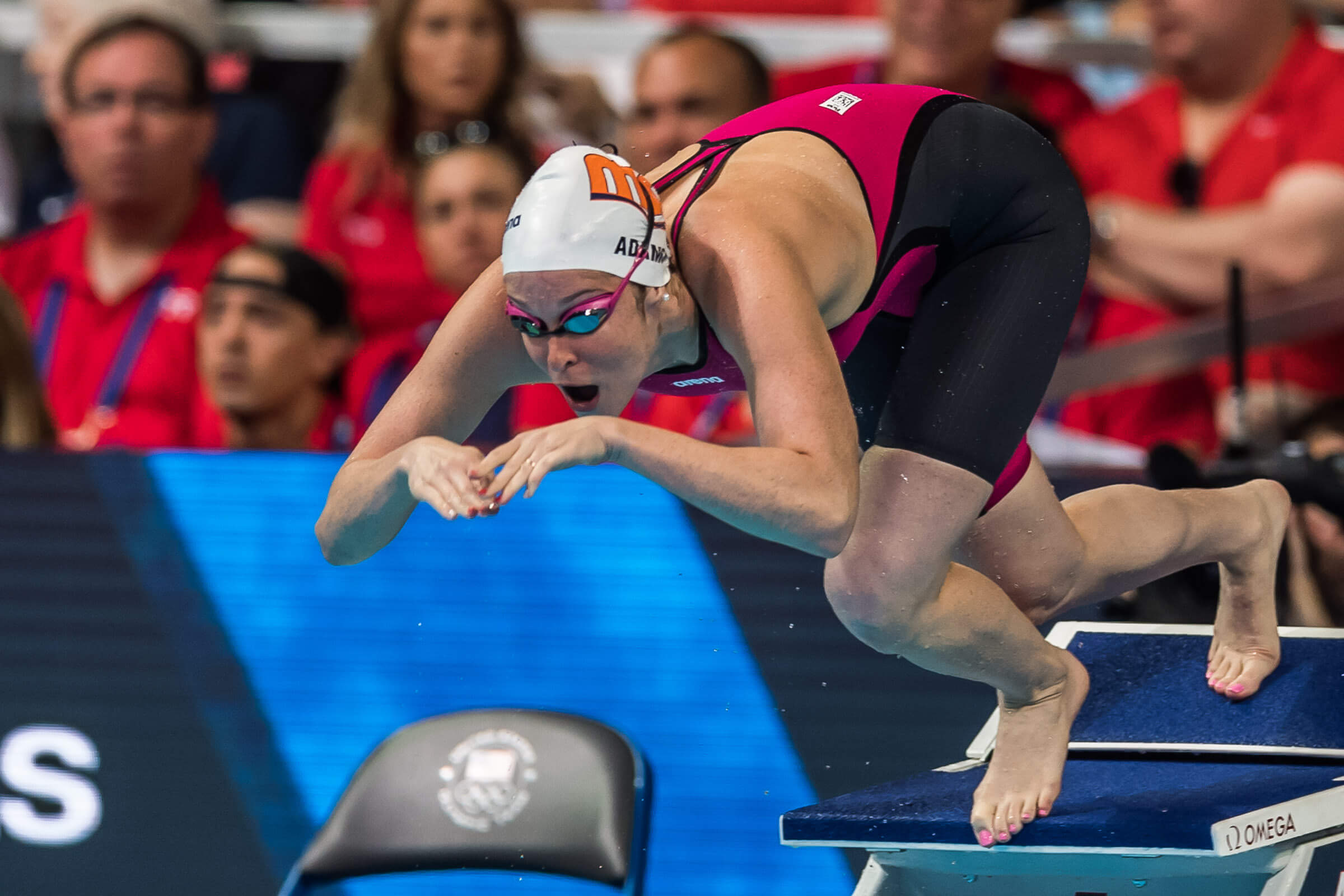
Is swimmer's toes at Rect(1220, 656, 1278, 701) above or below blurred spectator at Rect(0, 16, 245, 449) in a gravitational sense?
below

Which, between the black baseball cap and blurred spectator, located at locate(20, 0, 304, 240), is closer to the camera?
the black baseball cap

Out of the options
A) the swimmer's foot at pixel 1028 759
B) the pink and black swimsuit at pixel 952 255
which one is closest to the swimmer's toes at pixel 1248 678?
the swimmer's foot at pixel 1028 759

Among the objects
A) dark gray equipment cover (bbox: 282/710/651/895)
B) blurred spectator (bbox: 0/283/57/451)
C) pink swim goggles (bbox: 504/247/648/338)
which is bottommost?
dark gray equipment cover (bbox: 282/710/651/895)

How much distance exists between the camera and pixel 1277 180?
4.43 metres

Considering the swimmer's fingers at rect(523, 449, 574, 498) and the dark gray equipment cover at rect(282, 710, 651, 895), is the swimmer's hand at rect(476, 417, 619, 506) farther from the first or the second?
the dark gray equipment cover at rect(282, 710, 651, 895)

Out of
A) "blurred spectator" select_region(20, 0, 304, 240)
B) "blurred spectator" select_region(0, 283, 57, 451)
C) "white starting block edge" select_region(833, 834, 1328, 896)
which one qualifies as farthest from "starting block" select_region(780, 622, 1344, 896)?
"blurred spectator" select_region(20, 0, 304, 240)

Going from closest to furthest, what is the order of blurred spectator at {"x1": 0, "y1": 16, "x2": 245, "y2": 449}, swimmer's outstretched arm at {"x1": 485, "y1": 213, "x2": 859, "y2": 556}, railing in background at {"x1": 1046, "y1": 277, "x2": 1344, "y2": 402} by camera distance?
swimmer's outstretched arm at {"x1": 485, "y1": 213, "x2": 859, "y2": 556}
railing in background at {"x1": 1046, "y1": 277, "x2": 1344, "y2": 402}
blurred spectator at {"x1": 0, "y1": 16, "x2": 245, "y2": 449}

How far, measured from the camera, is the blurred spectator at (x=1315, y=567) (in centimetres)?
365

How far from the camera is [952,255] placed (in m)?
2.93

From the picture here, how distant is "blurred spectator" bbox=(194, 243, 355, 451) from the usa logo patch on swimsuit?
84.4 inches

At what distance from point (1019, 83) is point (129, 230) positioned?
2830 mm

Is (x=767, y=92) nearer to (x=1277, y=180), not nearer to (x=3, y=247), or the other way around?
(x=1277, y=180)

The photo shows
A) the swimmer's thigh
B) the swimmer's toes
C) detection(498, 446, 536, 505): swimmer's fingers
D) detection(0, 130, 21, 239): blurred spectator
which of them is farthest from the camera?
detection(0, 130, 21, 239): blurred spectator

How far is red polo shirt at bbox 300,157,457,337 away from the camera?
489 centimetres
